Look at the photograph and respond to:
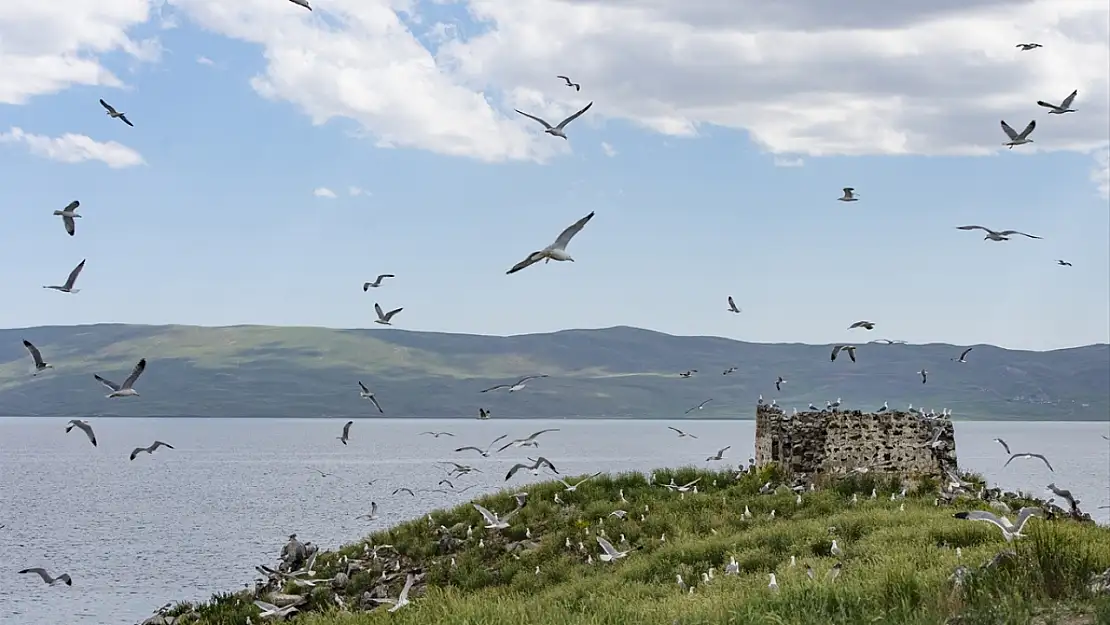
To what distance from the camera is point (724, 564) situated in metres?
27.6

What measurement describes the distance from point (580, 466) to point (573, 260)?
443 feet

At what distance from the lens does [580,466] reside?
152 metres

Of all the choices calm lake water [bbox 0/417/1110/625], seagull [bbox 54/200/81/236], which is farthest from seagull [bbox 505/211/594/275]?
calm lake water [bbox 0/417/1110/625]

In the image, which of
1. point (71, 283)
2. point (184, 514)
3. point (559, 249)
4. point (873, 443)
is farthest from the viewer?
point (184, 514)

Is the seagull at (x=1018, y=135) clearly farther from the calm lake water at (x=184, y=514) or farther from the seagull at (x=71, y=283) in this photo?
the calm lake water at (x=184, y=514)

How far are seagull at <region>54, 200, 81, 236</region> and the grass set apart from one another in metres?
8.99

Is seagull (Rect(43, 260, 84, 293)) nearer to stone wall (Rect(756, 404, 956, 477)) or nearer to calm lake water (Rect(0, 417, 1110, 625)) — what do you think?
stone wall (Rect(756, 404, 956, 477))

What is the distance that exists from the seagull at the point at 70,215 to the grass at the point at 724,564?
8986mm

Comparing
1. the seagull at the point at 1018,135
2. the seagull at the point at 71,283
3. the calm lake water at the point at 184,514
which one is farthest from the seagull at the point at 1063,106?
the calm lake water at the point at 184,514

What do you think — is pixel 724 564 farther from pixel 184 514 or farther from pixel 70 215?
pixel 184 514

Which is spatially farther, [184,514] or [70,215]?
[184,514]

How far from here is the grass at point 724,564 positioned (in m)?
17.5

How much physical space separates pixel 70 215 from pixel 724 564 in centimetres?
1499

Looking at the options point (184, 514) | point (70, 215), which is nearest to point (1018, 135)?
point (70, 215)
